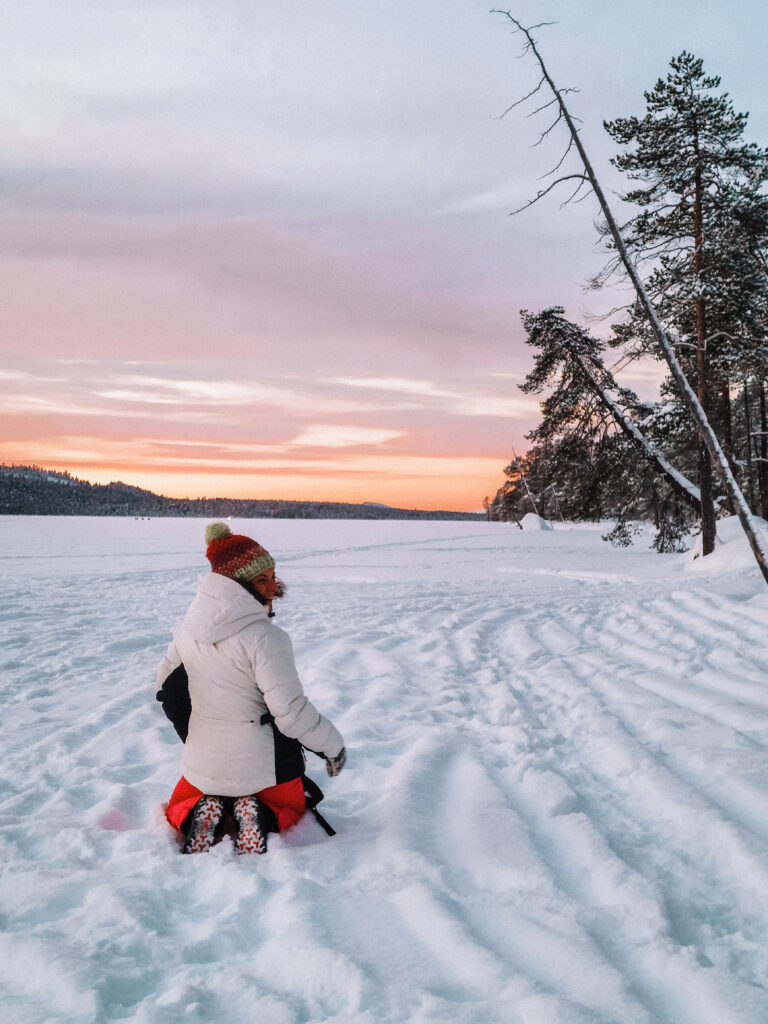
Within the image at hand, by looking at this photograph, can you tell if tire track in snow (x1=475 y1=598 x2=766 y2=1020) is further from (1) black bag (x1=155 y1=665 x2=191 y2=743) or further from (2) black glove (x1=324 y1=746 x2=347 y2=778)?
(1) black bag (x1=155 y1=665 x2=191 y2=743)

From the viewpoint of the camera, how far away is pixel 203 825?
9.57 ft

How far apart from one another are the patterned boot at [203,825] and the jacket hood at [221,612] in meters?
0.76

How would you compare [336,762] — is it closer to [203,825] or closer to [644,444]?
[203,825]

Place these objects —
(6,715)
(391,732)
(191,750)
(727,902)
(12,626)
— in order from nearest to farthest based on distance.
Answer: (727,902) < (191,750) < (391,732) < (6,715) < (12,626)

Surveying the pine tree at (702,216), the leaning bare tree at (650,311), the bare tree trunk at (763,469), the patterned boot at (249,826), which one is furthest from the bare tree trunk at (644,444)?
the patterned boot at (249,826)

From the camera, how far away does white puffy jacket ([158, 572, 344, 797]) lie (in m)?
2.84

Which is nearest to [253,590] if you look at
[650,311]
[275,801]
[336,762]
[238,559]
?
[238,559]

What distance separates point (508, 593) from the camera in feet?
39.0

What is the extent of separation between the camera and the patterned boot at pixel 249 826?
2857mm

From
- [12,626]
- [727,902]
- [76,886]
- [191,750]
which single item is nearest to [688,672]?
[727,902]

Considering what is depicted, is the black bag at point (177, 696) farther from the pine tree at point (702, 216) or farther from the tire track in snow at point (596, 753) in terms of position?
the pine tree at point (702, 216)

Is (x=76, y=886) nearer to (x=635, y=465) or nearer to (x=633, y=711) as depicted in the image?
(x=633, y=711)

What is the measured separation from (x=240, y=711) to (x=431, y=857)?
1044 mm

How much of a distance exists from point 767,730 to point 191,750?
3553 millimetres
